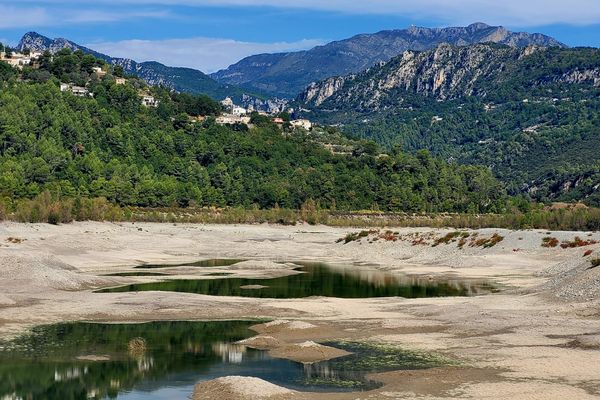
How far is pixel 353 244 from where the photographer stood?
112 m

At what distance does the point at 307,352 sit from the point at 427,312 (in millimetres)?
12692

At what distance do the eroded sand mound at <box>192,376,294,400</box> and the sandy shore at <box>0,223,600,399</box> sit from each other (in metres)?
0.07

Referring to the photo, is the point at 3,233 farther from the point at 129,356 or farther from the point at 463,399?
the point at 463,399

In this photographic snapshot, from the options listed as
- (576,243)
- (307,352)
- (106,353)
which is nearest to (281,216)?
(576,243)

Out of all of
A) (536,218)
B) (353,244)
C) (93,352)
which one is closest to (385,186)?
(536,218)

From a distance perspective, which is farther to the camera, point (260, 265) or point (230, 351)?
point (260, 265)

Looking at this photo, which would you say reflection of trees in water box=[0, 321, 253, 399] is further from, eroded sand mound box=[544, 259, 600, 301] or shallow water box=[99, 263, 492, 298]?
eroded sand mound box=[544, 259, 600, 301]

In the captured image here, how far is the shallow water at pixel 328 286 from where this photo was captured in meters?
57.7

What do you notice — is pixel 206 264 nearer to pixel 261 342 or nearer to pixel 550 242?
pixel 550 242

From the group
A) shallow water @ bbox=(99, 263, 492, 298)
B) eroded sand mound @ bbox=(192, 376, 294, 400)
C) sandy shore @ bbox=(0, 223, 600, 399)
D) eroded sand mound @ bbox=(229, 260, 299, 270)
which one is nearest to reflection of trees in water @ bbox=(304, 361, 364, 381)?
sandy shore @ bbox=(0, 223, 600, 399)

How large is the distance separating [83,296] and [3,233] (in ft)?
161

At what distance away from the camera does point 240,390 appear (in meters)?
27.3

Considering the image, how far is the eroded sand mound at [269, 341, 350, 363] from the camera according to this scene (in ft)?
111

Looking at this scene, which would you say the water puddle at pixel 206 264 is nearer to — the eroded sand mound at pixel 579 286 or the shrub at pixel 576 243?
the shrub at pixel 576 243
